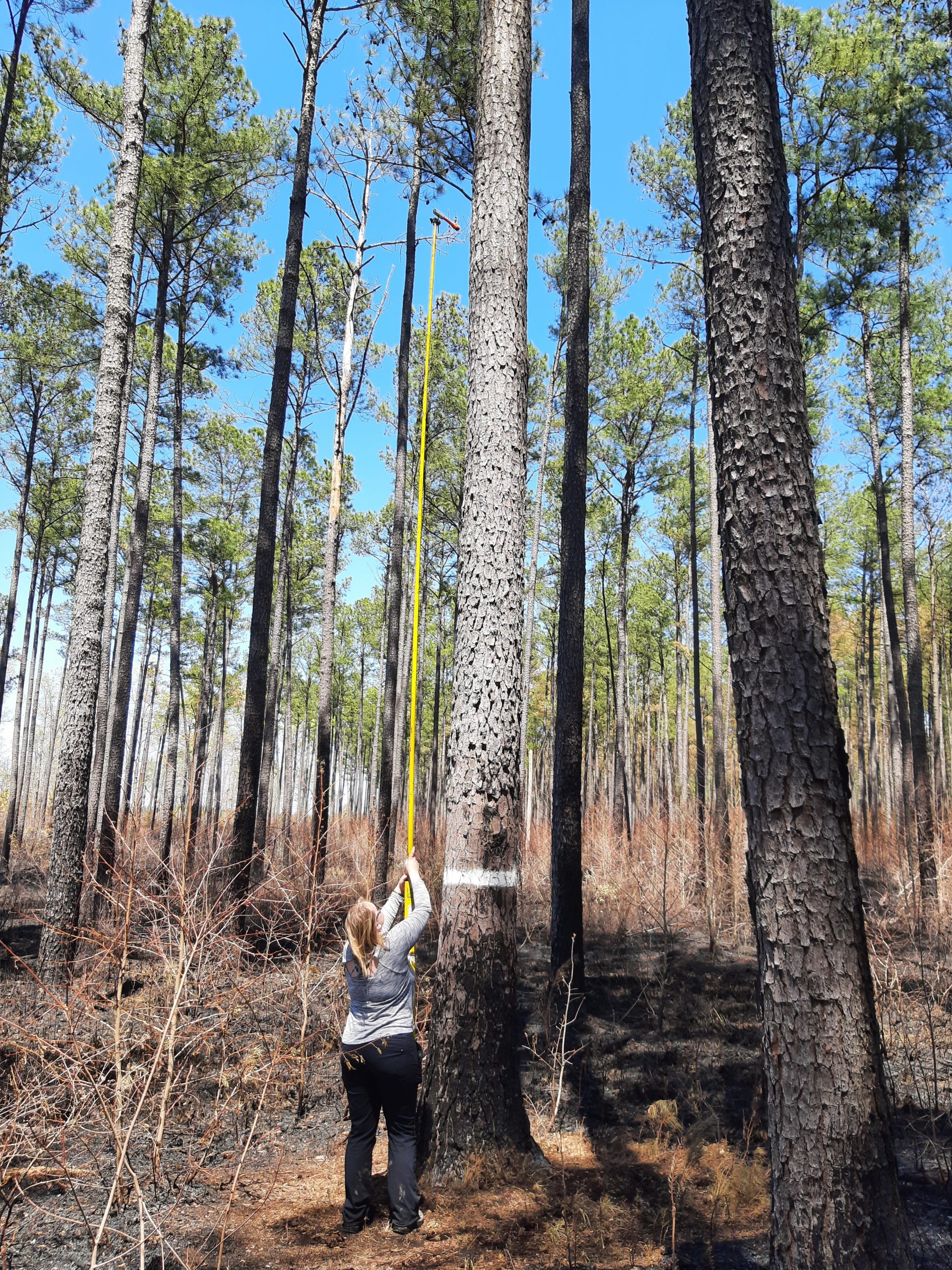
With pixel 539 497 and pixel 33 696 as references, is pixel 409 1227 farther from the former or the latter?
pixel 33 696

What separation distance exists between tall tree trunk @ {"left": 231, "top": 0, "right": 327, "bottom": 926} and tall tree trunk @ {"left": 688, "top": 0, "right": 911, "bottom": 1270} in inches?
236

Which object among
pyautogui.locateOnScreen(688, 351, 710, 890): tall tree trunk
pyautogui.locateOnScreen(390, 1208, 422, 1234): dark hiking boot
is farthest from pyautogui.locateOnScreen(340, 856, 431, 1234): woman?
pyautogui.locateOnScreen(688, 351, 710, 890): tall tree trunk

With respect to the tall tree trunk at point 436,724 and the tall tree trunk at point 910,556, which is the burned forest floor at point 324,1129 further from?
the tall tree trunk at point 436,724

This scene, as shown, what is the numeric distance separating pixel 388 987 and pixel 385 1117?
0.51m

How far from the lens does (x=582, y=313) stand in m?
6.91

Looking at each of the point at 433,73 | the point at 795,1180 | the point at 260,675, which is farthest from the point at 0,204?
the point at 795,1180

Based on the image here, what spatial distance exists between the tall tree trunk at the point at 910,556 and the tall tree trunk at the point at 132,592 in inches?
401

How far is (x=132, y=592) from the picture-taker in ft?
35.9

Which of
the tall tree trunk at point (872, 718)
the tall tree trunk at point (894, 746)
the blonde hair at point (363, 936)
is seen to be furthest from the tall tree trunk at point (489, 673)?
the tall tree trunk at point (872, 718)

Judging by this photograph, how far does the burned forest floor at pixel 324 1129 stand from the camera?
3037 mm

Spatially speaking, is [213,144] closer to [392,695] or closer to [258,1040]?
[392,695]

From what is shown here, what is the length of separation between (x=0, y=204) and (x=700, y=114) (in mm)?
12028

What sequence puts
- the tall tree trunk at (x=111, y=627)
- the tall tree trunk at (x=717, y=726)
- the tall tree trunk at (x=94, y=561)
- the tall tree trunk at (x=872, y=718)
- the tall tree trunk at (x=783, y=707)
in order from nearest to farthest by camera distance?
the tall tree trunk at (x=783, y=707) → the tall tree trunk at (x=94, y=561) → the tall tree trunk at (x=717, y=726) → the tall tree trunk at (x=111, y=627) → the tall tree trunk at (x=872, y=718)

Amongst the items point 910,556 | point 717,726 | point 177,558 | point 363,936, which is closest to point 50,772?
point 177,558
